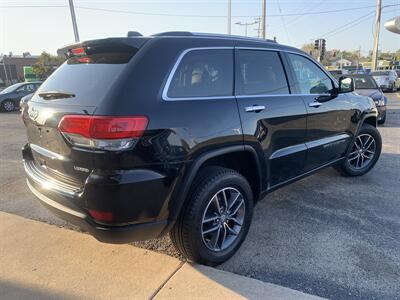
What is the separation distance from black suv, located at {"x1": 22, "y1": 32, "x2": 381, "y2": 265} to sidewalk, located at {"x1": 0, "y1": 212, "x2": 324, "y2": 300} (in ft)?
0.81

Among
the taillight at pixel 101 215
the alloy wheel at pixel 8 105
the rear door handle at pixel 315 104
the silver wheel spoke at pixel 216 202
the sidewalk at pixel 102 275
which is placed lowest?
the alloy wheel at pixel 8 105

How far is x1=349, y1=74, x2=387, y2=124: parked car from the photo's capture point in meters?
8.99

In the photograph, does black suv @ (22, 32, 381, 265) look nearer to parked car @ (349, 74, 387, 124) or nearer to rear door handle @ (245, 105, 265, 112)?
rear door handle @ (245, 105, 265, 112)

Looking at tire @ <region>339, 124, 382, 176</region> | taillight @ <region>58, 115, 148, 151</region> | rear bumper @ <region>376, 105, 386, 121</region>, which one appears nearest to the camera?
taillight @ <region>58, 115, 148, 151</region>

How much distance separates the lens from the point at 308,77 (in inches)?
152

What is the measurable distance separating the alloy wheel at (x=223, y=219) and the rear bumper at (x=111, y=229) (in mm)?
489

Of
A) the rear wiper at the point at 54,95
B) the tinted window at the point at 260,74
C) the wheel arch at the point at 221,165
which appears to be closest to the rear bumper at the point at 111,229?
the wheel arch at the point at 221,165

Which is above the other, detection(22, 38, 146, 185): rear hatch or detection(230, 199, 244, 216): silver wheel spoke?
detection(22, 38, 146, 185): rear hatch

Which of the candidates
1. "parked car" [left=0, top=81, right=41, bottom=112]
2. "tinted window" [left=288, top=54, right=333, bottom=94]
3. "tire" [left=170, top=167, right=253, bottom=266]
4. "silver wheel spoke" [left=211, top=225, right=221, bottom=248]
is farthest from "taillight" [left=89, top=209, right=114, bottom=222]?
"parked car" [left=0, top=81, right=41, bottom=112]

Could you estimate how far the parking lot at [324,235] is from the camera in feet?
8.64

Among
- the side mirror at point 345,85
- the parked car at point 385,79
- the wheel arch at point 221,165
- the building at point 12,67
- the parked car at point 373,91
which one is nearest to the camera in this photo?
the wheel arch at point 221,165

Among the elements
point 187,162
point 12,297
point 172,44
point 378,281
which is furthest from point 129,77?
point 378,281

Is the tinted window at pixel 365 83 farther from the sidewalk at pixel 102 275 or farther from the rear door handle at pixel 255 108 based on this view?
the sidewalk at pixel 102 275

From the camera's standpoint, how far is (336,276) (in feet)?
8.77
